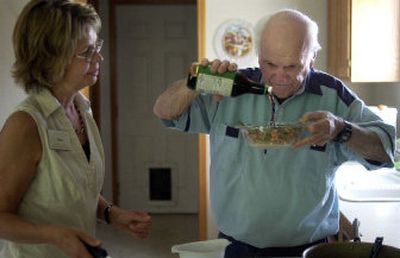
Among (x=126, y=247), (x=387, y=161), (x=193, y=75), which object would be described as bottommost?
(x=126, y=247)

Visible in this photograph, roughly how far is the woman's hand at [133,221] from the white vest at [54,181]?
144mm

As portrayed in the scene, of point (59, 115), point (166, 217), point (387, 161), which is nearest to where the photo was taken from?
point (59, 115)

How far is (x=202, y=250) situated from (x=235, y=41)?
246cm

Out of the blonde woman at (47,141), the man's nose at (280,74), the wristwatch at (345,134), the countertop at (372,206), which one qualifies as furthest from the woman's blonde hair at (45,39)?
the countertop at (372,206)

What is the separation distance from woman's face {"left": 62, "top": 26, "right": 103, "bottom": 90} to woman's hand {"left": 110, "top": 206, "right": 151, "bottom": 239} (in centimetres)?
39

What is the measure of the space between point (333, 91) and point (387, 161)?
0.25 meters

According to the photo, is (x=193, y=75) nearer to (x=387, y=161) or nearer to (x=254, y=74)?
(x=254, y=74)

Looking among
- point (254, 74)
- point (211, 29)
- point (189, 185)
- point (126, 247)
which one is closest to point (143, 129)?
point (189, 185)

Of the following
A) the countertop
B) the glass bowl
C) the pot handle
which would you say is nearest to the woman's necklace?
the glass bowl

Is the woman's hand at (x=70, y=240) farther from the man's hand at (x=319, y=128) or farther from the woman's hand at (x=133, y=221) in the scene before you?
the man's hand at (x=319, y=128)

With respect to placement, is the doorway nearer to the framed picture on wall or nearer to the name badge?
the framed picture on wall

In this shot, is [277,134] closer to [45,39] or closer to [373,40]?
[45,39]

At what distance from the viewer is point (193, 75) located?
138 centimetres

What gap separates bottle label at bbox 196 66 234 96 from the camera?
4.38 ft
